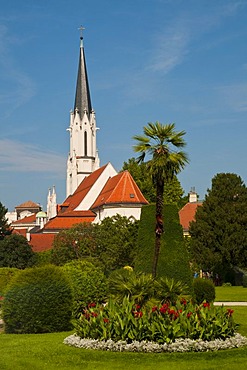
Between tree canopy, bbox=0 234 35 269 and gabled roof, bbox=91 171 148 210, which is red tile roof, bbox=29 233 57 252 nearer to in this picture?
gabled roof, bbox=91 171 148 210

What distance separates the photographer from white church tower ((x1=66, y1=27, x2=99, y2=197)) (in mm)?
92000

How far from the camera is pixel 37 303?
728 inches

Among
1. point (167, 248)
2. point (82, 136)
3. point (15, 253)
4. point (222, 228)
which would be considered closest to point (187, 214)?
point (222, 228)

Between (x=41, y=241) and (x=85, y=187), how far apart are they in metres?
11.5

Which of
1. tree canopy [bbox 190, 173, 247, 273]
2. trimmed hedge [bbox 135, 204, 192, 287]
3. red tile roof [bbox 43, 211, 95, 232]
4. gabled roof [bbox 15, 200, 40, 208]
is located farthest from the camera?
gabled roof [bbox 15, 200, 40, 208]

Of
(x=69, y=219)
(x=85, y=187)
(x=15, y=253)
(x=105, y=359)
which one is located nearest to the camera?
(x=105, y=359)

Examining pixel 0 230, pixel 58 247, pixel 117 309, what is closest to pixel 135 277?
pixel 117 309

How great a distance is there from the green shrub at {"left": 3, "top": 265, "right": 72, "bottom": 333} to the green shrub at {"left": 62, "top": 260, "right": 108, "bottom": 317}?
2128 millimetres

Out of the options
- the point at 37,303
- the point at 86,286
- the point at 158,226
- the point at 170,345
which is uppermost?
the point at 158,226

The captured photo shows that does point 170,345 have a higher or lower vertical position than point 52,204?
lower

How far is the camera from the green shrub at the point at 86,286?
2184 cm

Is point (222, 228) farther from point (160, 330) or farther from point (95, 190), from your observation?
point (160, 330)

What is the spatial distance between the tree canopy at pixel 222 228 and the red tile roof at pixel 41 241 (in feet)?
80.7

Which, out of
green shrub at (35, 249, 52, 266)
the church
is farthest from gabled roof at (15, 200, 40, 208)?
green shrub at (35, 249, 52, 266)
